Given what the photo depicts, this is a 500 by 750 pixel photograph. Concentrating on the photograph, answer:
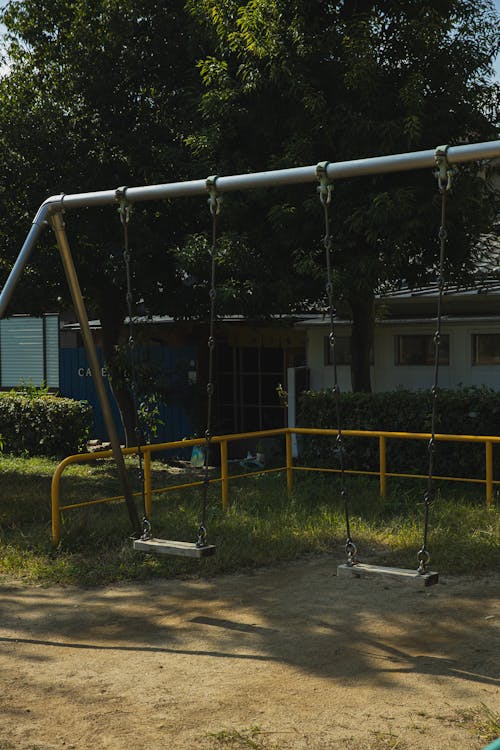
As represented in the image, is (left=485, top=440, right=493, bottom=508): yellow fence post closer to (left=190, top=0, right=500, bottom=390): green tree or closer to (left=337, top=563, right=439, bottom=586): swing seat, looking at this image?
(left=190, top=0, right=500, bottom=390): green tree

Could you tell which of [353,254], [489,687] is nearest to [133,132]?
[353,254]

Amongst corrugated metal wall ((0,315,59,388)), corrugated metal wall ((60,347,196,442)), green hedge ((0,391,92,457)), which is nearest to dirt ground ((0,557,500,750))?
corrugated metal wall ((60,347,196,442))

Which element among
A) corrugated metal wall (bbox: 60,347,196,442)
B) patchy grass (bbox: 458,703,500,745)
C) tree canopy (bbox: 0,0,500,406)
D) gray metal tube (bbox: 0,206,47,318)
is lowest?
patchy grass (bbox: 458,703,500,745)

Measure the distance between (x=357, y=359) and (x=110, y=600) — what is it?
7.85m

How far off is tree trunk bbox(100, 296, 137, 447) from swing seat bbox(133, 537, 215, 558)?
934cm

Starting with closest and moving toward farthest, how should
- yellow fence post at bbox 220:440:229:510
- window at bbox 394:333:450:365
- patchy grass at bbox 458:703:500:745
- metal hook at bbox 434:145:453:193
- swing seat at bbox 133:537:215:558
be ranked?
1. patchy grass at bbox 458:703:500:745
2. metal hook at bbox 434:145:453:193
3. swing seat at bbox 133:537:215:558
4. yellow fence post at bbox 220:440:229:510
5. window at bbox 394:333:450:365

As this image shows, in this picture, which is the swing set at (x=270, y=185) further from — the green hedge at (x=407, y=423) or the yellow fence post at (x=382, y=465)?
the green hedge at (x=407, y=423)

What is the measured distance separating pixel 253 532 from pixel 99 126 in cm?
834

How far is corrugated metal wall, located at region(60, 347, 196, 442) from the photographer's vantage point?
18.2m

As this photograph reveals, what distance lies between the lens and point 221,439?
10.7 m

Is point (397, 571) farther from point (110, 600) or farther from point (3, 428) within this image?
point (3, 428)

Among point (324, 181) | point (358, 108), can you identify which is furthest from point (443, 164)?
point (358, 108)

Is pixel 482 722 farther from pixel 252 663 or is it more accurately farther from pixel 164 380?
pixel 164 380

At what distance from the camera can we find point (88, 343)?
867 centimetres
